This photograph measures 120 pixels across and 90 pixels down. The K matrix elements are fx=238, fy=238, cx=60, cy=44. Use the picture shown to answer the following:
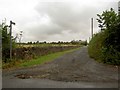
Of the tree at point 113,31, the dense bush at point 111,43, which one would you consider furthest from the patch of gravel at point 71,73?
the tree at point 113,31

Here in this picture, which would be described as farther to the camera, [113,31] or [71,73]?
[113,31]

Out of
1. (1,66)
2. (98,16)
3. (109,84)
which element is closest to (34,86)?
(109,84)

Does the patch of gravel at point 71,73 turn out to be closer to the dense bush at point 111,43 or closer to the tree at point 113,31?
the dense bush at point 111,43

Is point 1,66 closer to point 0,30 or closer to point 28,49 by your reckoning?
point 0,30

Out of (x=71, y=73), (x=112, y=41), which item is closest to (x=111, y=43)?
(x=112, y=41)

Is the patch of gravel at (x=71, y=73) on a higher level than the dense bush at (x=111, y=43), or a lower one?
lower

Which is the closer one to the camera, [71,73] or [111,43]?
[71,73]

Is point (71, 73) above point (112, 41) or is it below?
below

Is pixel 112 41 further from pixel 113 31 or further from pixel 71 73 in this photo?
pixel 71 73

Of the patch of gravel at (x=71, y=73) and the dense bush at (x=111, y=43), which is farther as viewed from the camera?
the dense bush at (x=111, y=43)

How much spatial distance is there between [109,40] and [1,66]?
11277mm

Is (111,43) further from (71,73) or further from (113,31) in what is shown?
(71,73)

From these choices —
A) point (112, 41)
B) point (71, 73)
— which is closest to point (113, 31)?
point (112, 41)

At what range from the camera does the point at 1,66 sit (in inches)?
822
